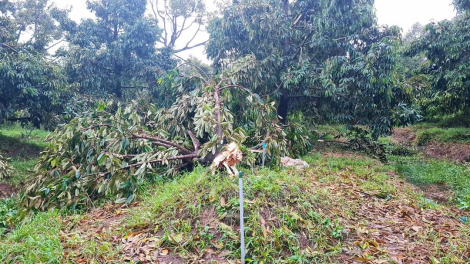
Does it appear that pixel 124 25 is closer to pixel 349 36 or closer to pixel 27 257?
pixel 349 36

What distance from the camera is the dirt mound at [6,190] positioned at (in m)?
5.80

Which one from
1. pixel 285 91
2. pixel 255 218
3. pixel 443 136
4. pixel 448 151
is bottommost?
pixel 255 218

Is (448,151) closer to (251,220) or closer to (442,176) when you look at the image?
(442,176)

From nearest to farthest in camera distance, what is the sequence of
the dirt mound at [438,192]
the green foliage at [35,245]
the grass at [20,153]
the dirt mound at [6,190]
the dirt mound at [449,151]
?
1. the green foliage at [35,245]
2. the dirt mound at [438,192]
3. the dirt mound at [6,190]
4. the grass at [20,153]
5. the dirt mound at [449,151]

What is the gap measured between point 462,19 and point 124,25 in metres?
9.61

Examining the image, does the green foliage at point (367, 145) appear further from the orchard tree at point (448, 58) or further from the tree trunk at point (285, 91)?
the orchard tree at point (448, 58)

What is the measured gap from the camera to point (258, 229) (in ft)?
8.72

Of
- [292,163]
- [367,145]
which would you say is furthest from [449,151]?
[292,163]

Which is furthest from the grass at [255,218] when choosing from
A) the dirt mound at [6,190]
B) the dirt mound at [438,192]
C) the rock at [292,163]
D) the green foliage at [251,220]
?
the dirt mound at [6,190]

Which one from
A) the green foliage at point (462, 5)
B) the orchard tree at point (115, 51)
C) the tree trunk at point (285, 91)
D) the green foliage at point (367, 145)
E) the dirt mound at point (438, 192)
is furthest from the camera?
the green foliage at point (462, 5)

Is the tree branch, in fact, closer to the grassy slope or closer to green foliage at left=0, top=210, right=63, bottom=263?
the grassy slope

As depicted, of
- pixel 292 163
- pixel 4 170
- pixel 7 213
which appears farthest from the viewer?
pixel 4 170

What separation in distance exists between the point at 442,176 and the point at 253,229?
462 cm

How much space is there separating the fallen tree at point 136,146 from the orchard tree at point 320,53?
178cm
